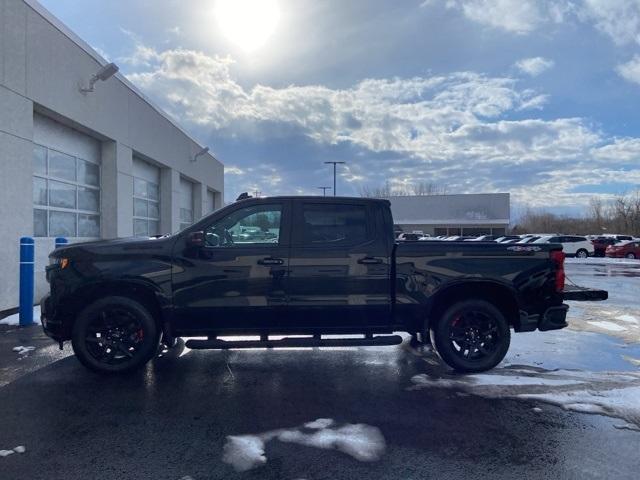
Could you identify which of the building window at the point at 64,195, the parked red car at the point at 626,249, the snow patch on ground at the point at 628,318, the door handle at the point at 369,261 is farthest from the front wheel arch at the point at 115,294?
the parked red car at the point at 626,249

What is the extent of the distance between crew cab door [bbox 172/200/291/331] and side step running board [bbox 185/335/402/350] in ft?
0.60

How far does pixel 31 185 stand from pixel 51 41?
3.28 m

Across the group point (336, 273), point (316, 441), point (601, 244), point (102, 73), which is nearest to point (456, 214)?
point (601, 244)

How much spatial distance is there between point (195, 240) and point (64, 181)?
8.15 meters

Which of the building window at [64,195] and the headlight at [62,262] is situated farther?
the building window at [64,195]

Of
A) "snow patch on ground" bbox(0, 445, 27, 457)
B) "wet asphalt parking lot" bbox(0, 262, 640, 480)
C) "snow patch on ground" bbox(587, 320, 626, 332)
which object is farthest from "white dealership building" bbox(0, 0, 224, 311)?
"snow patch on ground" bbox(587, 320, 626, 332)

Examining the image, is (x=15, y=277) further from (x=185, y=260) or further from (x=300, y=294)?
(x=300, y=294)

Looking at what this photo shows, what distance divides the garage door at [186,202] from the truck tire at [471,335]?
18802mm

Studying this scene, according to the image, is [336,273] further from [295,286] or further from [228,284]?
[228,284]

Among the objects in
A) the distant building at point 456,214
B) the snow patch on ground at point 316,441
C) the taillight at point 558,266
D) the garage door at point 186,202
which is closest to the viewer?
the snow patch on ground at point 316,441

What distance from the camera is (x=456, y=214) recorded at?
5578 centimetres

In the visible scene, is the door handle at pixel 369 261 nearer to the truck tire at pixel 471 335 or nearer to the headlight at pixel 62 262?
the truck tire at pixel 471 335

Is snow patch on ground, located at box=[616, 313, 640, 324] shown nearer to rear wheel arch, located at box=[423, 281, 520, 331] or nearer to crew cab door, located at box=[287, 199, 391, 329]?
rear wheel arch, located at box=[423, 281, 520, 331]

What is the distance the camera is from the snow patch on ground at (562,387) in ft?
14.9
